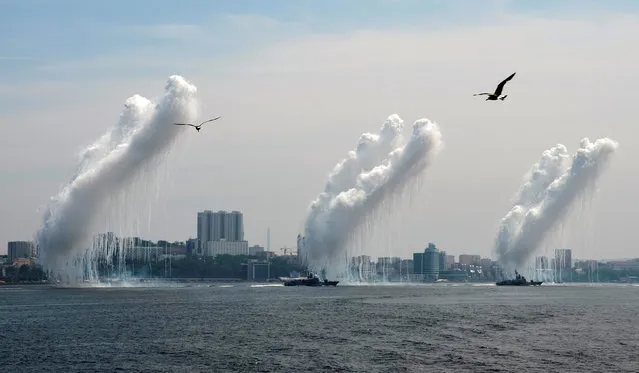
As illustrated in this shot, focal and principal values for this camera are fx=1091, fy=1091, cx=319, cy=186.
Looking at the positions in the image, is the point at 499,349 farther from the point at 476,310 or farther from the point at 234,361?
the point at 476,310

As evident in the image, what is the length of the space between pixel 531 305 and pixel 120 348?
71170 mm

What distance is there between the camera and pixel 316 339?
8075 centimetres

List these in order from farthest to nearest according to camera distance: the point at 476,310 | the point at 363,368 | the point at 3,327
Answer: the point at 476,310
the point at 3,327
the point at 363,368

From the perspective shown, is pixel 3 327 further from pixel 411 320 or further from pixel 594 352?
pixel 594 352

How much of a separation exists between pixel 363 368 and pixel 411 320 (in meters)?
37.1

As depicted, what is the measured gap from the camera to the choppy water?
65.8m

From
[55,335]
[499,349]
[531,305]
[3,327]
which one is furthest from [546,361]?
[531,305]

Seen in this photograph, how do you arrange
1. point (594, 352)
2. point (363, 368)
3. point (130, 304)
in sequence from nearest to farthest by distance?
point (363, 368) < point (594, 352) < point (130, 304)

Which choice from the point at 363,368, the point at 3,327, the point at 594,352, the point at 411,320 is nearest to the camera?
the point at 363,368

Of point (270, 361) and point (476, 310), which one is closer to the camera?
point (270, 361)

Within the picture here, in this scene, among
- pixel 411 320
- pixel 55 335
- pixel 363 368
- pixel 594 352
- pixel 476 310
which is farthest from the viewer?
pixel 476 310

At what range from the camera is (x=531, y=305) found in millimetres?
134000

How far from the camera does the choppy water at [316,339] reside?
6581 cm

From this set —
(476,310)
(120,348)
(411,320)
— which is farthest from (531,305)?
(120,348)
